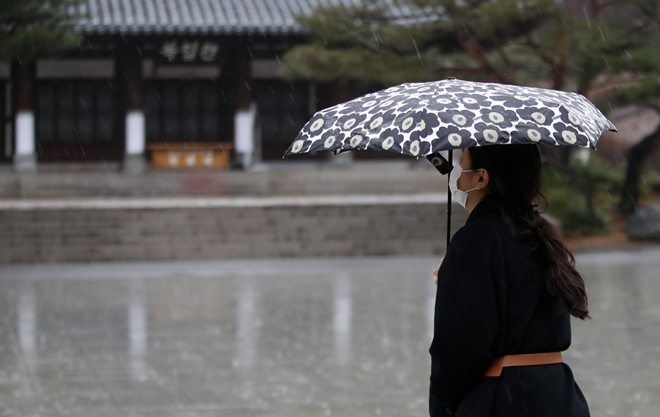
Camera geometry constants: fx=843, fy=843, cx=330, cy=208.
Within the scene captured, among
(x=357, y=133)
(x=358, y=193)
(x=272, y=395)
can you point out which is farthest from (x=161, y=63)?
(x=357, y=133)

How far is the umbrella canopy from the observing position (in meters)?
2.32

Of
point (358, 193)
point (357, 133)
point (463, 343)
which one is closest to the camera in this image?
point (463, 343)

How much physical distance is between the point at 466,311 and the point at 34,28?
17.0 m

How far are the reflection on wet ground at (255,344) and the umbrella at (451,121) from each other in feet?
9.06

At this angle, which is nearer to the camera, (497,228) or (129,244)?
(497,228)

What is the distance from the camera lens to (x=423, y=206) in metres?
15.8

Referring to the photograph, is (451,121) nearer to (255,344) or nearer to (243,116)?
(255,344)

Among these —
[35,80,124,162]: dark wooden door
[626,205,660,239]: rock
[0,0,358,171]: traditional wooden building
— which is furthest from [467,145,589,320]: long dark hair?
[35,80,124,162]: dark wooden door

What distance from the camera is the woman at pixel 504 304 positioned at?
2.18 metres

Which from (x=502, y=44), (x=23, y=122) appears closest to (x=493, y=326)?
(x=502, y=44)

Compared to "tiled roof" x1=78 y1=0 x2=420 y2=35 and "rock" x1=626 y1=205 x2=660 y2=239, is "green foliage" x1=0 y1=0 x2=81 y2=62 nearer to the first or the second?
"tiled roof" x1=78 y1=0 x2=420 y2=35

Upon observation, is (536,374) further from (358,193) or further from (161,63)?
(161,63)

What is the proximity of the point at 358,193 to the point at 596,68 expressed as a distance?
7.71 m

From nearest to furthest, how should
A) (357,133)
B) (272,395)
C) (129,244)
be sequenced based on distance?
(357,133) → (272,395) → (129,244)
